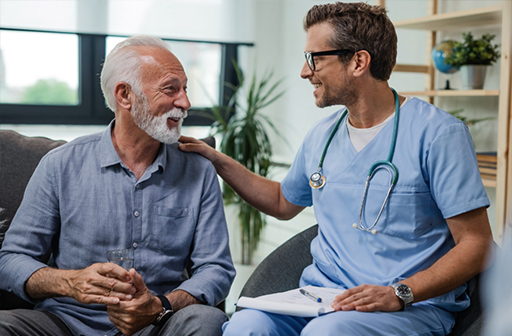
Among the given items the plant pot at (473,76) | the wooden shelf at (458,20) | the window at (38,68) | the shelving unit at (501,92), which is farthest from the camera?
the window at (38,68)

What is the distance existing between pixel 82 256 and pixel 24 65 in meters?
2.24

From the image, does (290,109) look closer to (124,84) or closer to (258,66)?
(258,66)

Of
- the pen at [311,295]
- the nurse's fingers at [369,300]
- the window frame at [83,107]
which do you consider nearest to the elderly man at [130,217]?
the pen at [311,295]

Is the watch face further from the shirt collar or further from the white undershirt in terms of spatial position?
the shirt collar

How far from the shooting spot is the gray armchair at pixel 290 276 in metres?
1.42

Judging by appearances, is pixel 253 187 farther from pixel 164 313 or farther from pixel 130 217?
pixel 164 313

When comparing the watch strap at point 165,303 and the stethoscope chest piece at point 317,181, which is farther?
the stethoscope chest piece at point 317,181

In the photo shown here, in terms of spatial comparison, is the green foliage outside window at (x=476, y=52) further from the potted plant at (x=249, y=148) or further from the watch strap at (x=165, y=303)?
the watch strap at (x=165, y=303)

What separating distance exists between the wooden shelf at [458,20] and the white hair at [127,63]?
1.39m

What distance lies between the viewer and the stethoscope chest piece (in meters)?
1.56

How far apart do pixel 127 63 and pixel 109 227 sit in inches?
18.9

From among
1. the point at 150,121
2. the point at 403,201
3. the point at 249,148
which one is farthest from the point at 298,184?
the point at 249,148

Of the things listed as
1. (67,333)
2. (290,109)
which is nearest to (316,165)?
(67,333)

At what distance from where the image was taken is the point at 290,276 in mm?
1668
